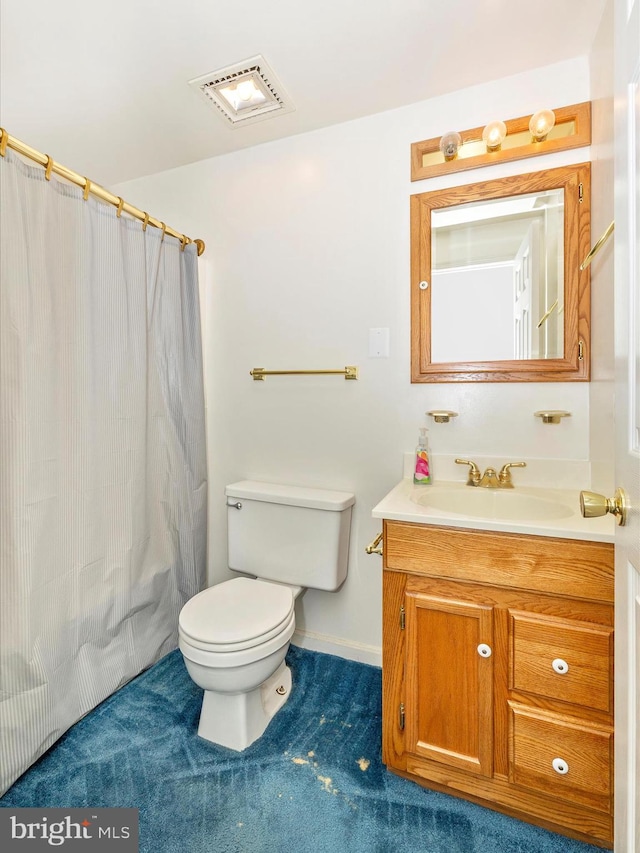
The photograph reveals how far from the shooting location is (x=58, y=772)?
1264mm

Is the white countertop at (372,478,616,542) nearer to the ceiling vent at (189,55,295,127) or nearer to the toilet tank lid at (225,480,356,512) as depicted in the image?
the toilet tank lid at (225,480,356,512)

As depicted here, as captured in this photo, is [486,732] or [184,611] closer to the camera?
[486,732]

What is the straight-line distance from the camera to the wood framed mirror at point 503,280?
1.41 meters

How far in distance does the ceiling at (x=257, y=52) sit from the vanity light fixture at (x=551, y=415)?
3.93 feet

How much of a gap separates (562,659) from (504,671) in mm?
149

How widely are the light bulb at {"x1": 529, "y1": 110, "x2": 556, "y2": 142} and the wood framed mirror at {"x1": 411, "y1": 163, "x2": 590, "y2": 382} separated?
0.12 meters

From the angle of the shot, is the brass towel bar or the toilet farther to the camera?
the brass towel bar

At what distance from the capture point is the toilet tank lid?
65.0 inches

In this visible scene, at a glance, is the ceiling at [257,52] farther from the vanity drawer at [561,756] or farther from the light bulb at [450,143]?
the vanity drawer at [561,756]

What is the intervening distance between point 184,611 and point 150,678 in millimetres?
528

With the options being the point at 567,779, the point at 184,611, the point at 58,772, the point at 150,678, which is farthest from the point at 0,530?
the point at 567,779

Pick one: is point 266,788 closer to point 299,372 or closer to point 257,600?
point 257,600

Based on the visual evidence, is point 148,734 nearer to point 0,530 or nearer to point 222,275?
point 0,530

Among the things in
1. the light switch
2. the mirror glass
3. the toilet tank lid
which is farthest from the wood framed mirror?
the toilet tank lid
